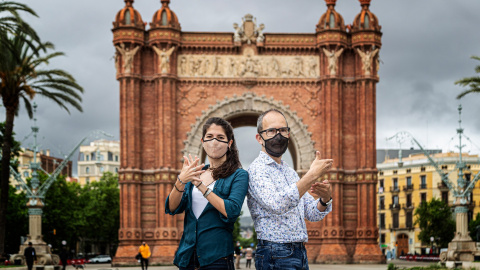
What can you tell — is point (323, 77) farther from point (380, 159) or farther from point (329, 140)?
point (380, 159)

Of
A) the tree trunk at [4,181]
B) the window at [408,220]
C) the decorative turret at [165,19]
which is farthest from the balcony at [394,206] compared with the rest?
the tree trunk at [4,181]

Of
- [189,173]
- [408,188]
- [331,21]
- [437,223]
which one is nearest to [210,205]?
[189,173]

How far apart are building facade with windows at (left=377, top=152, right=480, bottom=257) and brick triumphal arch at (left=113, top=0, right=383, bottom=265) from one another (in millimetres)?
38527

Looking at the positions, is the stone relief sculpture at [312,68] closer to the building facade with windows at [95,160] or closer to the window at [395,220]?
the window at [395,220]

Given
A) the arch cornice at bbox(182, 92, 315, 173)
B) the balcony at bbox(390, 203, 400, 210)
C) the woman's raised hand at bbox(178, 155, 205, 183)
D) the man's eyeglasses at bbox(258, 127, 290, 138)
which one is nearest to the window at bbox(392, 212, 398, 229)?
the balcony at bbox(390, 203, 400, 210)

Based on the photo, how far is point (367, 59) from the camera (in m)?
38.5

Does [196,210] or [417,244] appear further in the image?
[417,244]

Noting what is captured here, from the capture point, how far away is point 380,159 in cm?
9531

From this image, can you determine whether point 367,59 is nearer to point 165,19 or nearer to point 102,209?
point 165,19

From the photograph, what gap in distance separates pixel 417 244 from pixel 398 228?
2951mm

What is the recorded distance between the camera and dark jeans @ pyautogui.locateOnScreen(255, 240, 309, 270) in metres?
6.86

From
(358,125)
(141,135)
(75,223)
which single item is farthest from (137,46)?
(75,223)

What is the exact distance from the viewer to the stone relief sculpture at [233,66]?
38875 millimetres

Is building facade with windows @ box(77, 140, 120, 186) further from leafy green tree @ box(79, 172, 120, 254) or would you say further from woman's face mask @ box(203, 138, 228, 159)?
woman's face mask @ box(203, 138, 228, 159)
